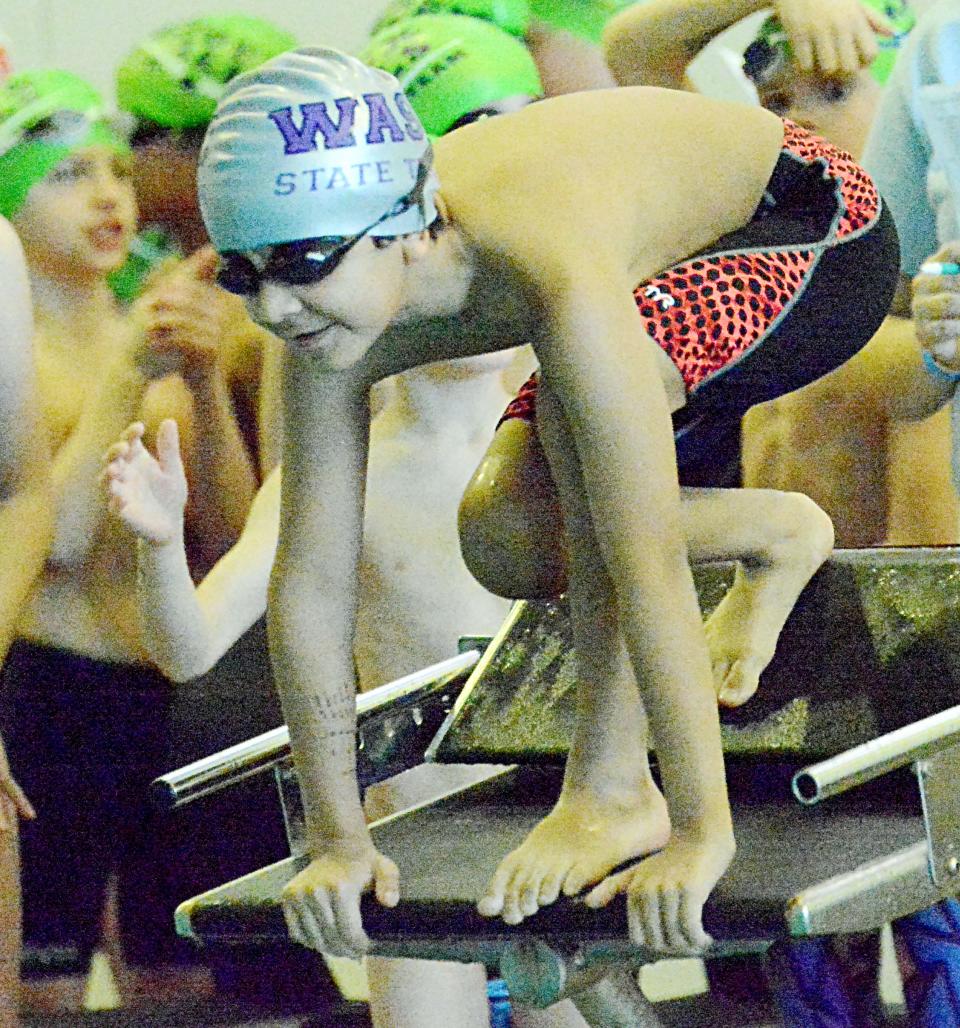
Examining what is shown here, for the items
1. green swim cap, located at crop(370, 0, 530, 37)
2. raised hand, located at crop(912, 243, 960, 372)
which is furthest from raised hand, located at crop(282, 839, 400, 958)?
green swim cap, located at crop(370, 0, 530, 37)

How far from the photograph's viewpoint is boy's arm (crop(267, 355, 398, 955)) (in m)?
1.58

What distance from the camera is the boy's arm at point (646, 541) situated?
1.40 metres

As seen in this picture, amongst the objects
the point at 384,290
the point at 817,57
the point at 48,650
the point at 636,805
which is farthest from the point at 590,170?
the point at 48,650

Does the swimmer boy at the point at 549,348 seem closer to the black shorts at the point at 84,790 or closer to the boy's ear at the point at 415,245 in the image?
the boy's ear at the point at 415,245

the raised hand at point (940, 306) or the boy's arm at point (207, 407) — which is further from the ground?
the raised hand at point (940, 306)

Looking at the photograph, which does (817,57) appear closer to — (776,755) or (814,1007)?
(776,755)

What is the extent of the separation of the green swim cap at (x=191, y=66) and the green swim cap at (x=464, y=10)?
32 centimetres

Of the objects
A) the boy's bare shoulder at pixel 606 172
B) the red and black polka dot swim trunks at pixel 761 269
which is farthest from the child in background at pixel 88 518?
the boy's bare shoulder at pixel 606 172

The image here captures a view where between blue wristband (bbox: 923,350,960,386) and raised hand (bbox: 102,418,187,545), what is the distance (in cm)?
91

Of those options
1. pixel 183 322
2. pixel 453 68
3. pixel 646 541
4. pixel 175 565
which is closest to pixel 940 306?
pixel 453 68

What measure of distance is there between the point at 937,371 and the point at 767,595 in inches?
22.9

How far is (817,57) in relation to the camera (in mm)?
2074

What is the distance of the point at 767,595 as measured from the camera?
1790 mm

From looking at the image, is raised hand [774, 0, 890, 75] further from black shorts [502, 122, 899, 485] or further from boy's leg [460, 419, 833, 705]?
boy's leg [460, 419, 833, 705]
